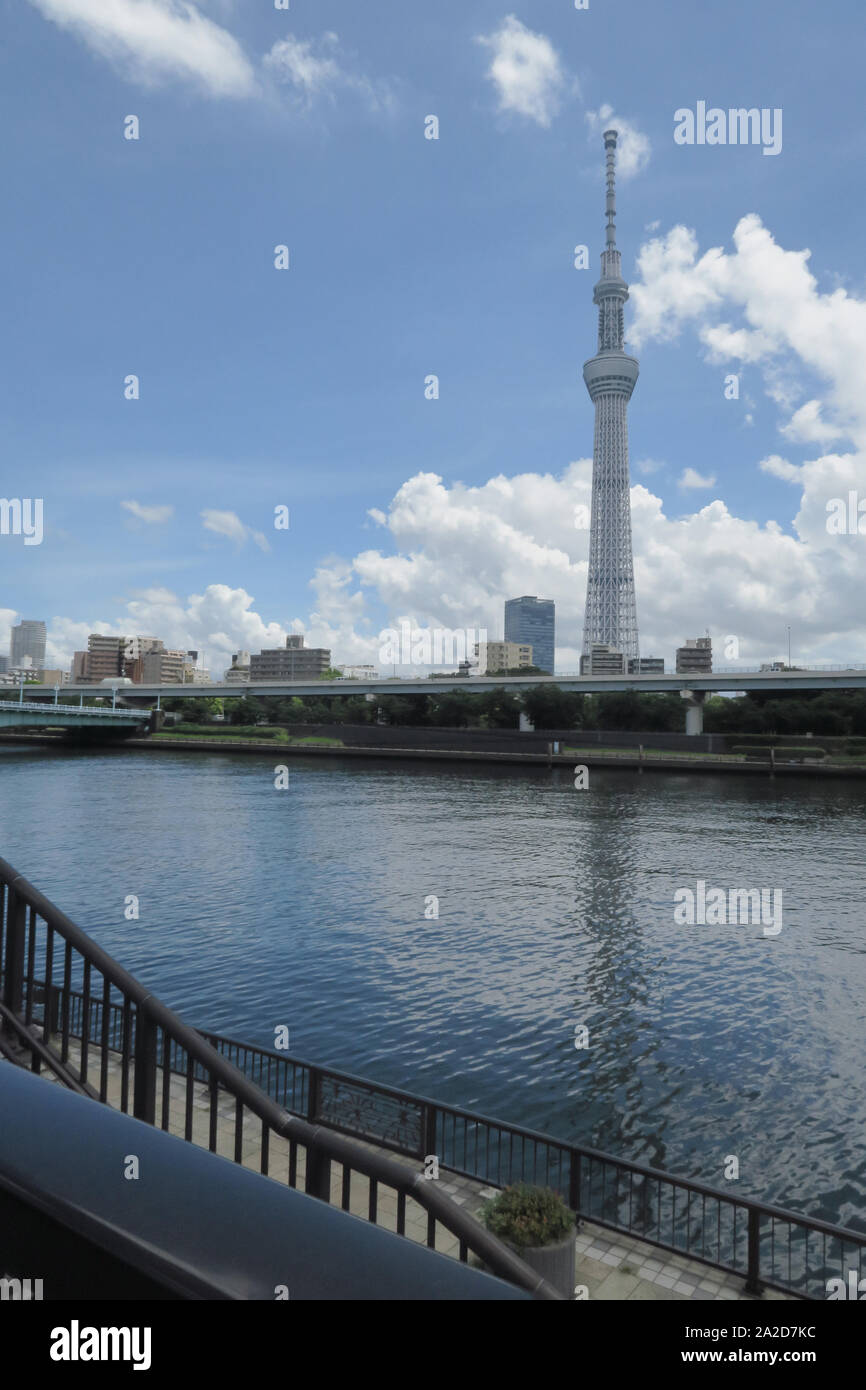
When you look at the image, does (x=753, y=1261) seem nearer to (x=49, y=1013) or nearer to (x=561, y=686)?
(x=49, y=1013)

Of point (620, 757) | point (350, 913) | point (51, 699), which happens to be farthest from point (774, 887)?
point (51, 699)

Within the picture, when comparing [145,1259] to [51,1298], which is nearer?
[145,1259]

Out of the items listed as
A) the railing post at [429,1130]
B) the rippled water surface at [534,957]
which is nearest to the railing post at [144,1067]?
the railing post at [429,1130]

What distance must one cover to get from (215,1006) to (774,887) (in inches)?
902

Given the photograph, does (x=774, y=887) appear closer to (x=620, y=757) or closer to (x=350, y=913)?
(x=350, y=913)

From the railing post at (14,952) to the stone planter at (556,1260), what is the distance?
4.62 metres

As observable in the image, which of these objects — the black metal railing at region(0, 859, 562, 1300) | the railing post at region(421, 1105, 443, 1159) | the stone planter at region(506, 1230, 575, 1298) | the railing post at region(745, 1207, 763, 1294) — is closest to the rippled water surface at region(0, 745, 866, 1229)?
the railing post at region(745, 1207, 763, 1294)

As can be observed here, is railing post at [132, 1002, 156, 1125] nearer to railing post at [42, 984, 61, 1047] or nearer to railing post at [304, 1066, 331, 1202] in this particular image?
railing post at [304, 1066, 331, 1202]

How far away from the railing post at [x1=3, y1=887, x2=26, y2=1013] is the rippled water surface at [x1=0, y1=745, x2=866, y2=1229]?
10192 millimetres

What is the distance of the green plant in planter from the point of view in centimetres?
764

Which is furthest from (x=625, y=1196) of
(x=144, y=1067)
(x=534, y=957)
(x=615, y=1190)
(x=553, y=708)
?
(x=553, y=708)

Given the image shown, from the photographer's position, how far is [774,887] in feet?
110

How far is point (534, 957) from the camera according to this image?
23.8 m

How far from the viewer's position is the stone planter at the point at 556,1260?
7.54 meters
